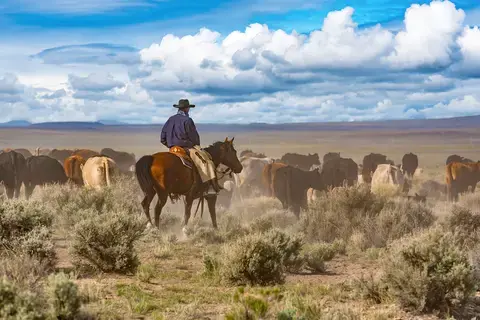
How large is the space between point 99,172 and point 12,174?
7152mm

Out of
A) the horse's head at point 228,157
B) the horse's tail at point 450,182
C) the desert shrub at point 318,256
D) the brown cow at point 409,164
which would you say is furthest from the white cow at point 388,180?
the desert shrub at point 318,256

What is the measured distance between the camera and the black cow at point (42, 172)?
86.2 feet

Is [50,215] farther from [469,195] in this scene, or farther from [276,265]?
[469,195]

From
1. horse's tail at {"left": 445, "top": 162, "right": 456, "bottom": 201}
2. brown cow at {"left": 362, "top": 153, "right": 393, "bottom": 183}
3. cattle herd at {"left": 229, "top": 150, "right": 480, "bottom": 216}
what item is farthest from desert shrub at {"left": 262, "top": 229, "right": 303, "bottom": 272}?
brown cow at {"left": 362, "top": 153, "right": 393, "bottom": 183}

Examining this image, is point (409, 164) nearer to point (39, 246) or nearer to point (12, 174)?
point (12, 174)

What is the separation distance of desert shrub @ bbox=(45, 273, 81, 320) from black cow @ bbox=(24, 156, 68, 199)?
64.2 ft

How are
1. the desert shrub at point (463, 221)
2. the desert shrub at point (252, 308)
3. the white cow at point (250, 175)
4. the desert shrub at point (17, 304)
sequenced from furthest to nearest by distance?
the white cow at point (250, 175)
the desert shrub at point (463, 221)
the desert shrub at point (252, 308)
the desert shrub at point (17, 304)

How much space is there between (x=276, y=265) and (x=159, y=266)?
2.44 m

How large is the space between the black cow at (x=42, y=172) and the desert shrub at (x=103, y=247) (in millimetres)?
15221

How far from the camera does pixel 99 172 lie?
21.3 m

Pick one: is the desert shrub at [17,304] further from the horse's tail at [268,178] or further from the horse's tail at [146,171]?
the horse's tail at [268,178]

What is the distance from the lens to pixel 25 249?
10609 millimetres

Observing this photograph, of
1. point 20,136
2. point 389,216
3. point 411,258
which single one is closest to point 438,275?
point 411,258

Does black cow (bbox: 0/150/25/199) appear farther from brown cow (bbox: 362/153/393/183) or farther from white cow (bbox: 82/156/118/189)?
brown cow (bbox: 362/153/393/183)
